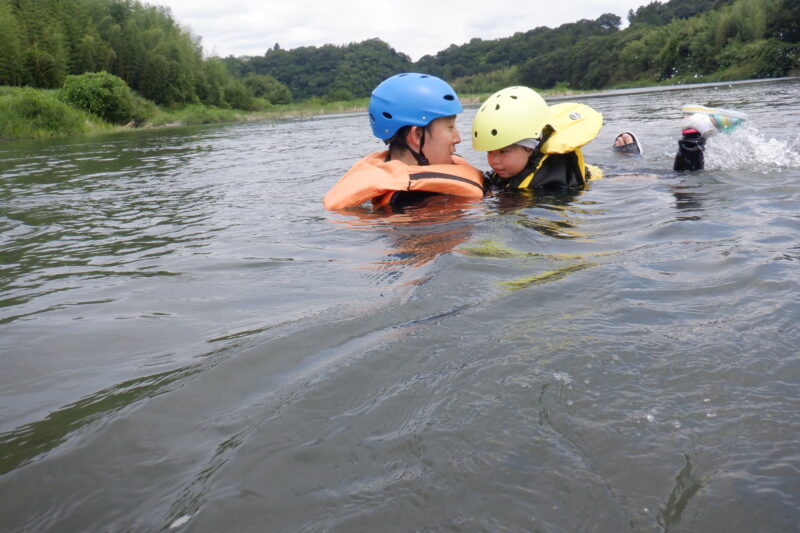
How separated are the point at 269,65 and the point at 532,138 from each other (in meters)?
126

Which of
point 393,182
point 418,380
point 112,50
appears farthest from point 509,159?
point 112,50

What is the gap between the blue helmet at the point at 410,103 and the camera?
501 centimetres

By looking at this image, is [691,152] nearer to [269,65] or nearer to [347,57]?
[347,57]

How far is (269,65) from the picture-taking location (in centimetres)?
12012

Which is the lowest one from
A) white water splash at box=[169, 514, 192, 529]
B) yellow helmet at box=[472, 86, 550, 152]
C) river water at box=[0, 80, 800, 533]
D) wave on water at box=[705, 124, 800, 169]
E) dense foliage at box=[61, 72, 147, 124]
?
white water splash at box=[169, 514, 192, 529]

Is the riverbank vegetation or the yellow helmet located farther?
the riverbank vegetation

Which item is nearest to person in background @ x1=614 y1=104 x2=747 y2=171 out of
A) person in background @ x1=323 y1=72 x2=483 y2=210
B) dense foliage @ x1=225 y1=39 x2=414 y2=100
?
person in background @ x1=323 y1=72 x2=483 y2=210

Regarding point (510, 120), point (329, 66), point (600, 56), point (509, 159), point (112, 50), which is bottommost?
point (509, 159)

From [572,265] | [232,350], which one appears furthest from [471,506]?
[572,265]

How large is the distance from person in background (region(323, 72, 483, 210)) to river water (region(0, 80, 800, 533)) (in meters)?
1.01

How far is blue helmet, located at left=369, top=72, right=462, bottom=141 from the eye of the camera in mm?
5012

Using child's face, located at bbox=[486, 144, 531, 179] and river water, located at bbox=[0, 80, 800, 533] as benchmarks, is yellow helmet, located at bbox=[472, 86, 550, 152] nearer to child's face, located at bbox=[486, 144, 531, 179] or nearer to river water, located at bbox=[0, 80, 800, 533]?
child's face, located at bbox=[486, 144, 531, 179]

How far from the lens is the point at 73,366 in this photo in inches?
82.4

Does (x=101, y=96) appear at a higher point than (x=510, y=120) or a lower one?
higher
